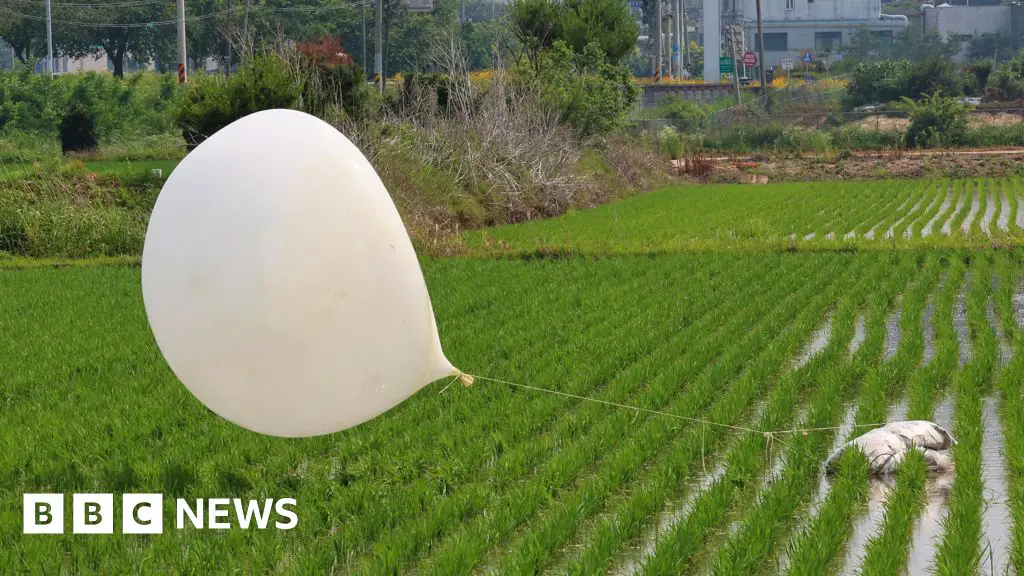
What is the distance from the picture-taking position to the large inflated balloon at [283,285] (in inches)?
219

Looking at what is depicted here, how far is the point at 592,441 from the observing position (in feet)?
24.8

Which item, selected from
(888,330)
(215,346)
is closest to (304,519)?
(215,346)

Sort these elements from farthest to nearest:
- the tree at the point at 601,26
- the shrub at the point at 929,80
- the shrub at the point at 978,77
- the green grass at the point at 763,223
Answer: the shrub at the point at 978,77 < the shrub at the point at 929,80 < the tree at the point at 601,26 < the green grass at the point at 763,223

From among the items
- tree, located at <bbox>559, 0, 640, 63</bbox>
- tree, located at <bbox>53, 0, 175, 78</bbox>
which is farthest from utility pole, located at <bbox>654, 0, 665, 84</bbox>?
tree, located at <bbox>53, 0, 175, 78</bbox>

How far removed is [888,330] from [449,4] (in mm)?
81978

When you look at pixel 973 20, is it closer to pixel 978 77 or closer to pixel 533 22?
pixel 978 77

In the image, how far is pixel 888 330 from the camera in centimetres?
1230

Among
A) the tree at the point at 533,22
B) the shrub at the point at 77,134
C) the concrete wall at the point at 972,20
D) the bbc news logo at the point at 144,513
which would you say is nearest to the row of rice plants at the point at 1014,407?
the bbc news logo at the point at 144,513

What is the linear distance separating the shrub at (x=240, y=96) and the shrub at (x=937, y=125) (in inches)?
1229

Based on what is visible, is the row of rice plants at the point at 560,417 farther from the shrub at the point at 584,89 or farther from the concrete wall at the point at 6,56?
the concrete wall at the point at 6,56

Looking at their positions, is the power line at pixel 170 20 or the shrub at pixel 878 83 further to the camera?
the power line at pixel 170 20

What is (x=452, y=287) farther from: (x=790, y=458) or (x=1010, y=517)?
(x=1010, y=517)

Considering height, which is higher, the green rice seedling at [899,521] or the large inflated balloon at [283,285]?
the large inflated balloon at [283,285]

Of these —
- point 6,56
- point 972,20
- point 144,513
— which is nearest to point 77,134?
point 144,513
